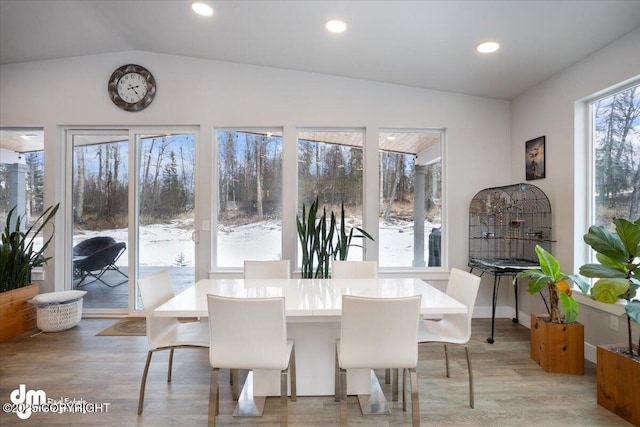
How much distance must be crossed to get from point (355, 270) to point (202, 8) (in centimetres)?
255

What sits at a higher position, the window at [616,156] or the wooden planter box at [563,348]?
the window at [616,156]

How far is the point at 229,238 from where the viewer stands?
3.99 meters

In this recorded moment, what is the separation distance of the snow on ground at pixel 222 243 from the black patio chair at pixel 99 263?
89mm

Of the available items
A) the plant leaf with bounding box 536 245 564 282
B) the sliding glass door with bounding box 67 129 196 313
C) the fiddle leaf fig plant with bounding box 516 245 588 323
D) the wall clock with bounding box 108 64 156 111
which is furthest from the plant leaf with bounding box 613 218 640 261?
the wall clock with bounding box 108 64 156 111

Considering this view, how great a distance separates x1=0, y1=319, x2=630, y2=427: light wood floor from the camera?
6.65 ft

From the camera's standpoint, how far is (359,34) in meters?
2.88

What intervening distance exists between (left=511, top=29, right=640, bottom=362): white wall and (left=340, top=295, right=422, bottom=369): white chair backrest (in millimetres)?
2050

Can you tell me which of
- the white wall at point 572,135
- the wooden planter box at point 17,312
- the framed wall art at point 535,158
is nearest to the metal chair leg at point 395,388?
the white wall at point 572,135

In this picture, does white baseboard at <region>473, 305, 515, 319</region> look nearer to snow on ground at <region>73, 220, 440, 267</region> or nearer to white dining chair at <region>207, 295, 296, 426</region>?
snow on ground at <region>73, 220, 440, 267</region>

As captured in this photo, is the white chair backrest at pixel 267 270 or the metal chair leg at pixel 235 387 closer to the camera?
the metal chair leg at pixel 235 387

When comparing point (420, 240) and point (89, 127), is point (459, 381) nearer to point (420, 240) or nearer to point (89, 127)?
point (420, 240)

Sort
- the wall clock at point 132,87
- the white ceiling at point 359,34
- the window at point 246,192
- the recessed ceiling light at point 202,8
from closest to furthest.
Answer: the white ceiling at point 359,34, the recessed ceiling light at point 202,8, the wall clock at point 132,87, the window at point 246,192

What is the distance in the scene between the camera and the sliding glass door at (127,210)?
3.99m

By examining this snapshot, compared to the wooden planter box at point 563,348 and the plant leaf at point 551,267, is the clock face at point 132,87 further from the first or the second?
the wooden planter box at point 563,348
